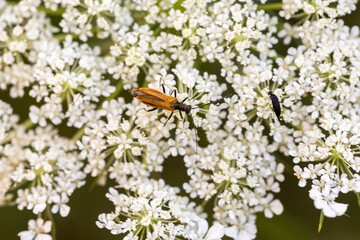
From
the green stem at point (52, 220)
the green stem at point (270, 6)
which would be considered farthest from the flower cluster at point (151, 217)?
the green stem at point (270, 6)

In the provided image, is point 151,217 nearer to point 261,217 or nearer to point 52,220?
point 52,220

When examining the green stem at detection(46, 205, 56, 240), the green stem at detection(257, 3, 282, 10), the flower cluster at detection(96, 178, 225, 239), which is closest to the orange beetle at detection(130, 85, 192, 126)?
the flower cluster at detection(96, 178, 225, 239)

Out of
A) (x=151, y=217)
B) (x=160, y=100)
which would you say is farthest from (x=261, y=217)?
(x=160, y=100)

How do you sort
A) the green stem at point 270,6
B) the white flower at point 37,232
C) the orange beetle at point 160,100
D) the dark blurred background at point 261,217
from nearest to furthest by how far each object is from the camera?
1. the orange beetle at point 160,100
2. the white flower at point 37,232
3. the green stem at point 270,6
4. the dark blurred background at point 261,217

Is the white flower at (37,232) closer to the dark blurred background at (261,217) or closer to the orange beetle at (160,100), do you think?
the dark blurred background at (261,217)

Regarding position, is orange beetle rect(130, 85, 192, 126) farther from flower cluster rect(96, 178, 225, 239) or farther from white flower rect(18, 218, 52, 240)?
white flower rect(18, 218, 52, 240)

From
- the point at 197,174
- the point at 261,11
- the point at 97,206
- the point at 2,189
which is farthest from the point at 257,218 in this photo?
the point at 2,189

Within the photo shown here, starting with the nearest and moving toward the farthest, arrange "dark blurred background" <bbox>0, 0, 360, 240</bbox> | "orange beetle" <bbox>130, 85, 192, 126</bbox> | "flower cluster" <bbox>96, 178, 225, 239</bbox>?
"flower cluster" <bbox>96, 178, 225, 239</bbox> → "orange beetle" <bbox>130, 85, 192, 126</bbox> → "dark blurred background" <bbox>0, 0, 360, 240</bbox>

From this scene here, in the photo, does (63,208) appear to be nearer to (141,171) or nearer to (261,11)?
(141,171)
